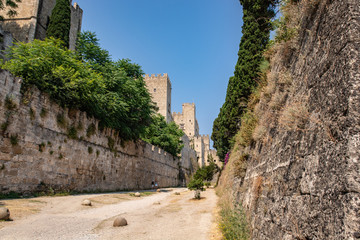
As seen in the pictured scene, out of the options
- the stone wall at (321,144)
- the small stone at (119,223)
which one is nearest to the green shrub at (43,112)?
the small stone at (119,223)

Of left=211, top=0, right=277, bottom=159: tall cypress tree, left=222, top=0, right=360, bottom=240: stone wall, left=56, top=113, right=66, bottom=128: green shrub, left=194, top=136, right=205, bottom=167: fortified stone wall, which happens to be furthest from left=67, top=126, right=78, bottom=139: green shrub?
left=194, top=136, right=205, bottom=167: fortified stone wall

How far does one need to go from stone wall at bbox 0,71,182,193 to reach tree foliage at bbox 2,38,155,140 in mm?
651

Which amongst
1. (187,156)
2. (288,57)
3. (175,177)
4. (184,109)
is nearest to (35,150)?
(288,57)

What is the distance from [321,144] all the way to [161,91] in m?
52.5

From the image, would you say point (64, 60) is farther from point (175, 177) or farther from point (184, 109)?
point (184, 109)

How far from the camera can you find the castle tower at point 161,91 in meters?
53.0

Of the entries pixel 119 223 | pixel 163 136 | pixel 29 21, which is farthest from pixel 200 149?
pixel 119 223

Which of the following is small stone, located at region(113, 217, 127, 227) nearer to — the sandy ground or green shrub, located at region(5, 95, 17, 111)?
the sandy ground

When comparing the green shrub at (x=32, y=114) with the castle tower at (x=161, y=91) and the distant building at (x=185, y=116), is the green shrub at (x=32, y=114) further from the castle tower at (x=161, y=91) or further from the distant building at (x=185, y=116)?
the castle tower at (x=161, y=91)

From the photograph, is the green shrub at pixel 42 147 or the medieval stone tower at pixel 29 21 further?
the medieval stone tower at pixel 29 21

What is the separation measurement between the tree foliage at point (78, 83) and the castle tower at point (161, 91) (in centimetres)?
3311

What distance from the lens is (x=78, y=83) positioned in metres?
12.3

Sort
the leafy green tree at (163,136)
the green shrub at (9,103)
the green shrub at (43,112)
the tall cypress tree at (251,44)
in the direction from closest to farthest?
the green shrub at (9,103)
the tall cypress tree at (251,44)
the green shrub at (43,112)
the leafy green tree at (163,136)

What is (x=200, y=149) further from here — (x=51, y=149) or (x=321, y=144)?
(x=321, y=144)
